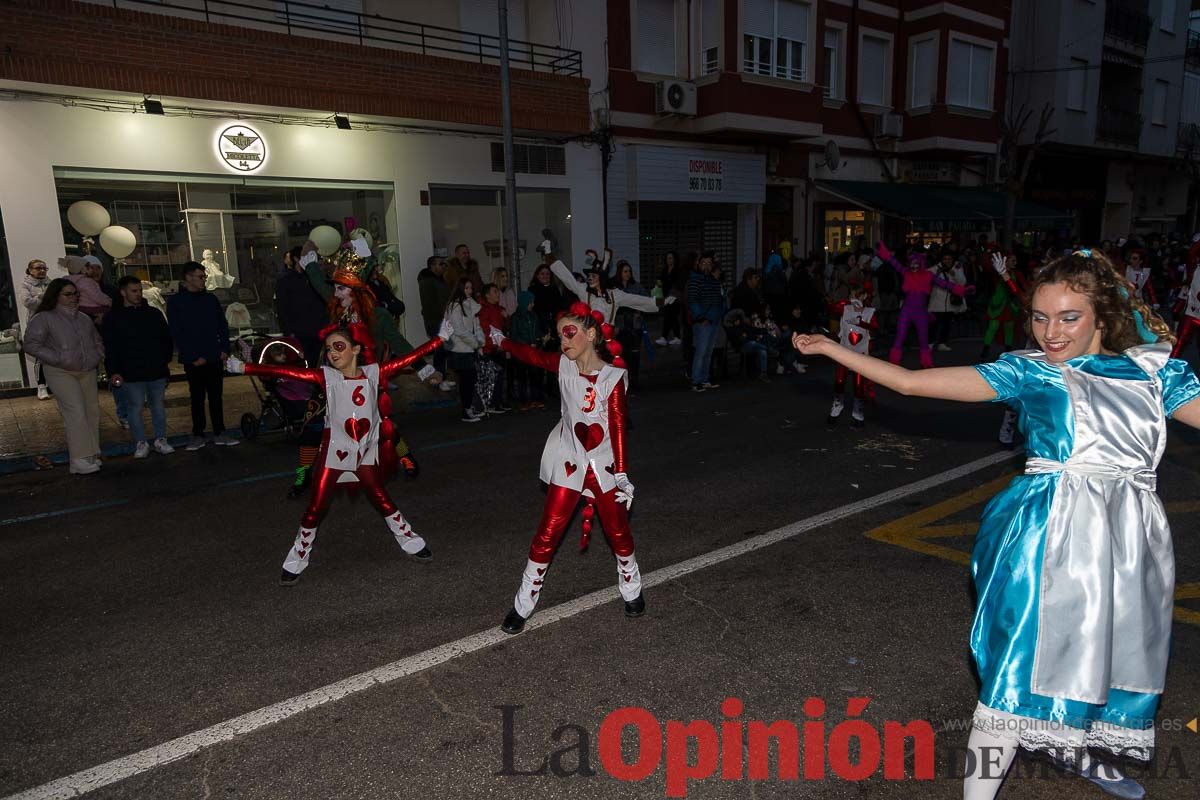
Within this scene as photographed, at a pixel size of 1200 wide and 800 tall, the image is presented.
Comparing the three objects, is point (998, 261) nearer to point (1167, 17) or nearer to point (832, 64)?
point (832, 64)

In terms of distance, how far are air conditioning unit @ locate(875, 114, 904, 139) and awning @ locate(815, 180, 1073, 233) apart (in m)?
1.38

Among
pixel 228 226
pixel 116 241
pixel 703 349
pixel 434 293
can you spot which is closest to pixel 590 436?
pixel 703 349

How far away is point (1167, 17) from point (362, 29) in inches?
1284

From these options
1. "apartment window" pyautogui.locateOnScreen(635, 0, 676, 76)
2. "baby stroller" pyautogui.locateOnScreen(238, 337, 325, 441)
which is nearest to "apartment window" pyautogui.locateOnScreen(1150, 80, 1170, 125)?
"apartment window" pyautogui.locateOnScreen(635, 0, 676, 76)

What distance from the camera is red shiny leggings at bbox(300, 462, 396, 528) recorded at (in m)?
4.94

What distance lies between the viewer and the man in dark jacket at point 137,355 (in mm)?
8320

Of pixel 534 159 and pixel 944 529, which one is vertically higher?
pixel 534 159

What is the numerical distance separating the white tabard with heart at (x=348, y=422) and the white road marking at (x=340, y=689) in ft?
4.96

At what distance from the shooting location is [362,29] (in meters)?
14.5

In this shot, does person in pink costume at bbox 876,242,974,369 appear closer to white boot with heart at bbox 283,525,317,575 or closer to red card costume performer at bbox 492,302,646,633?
red card costume performer at bbox 492,302,646,633

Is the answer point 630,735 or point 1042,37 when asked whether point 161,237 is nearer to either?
point 630,735

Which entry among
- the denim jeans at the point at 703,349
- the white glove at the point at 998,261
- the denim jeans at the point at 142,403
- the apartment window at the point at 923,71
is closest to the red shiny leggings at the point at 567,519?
the white glove at the point at 998,261

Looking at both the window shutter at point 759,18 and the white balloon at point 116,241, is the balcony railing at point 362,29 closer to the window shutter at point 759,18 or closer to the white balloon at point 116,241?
the white balloon at point 116,241

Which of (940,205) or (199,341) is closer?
(199,341)
